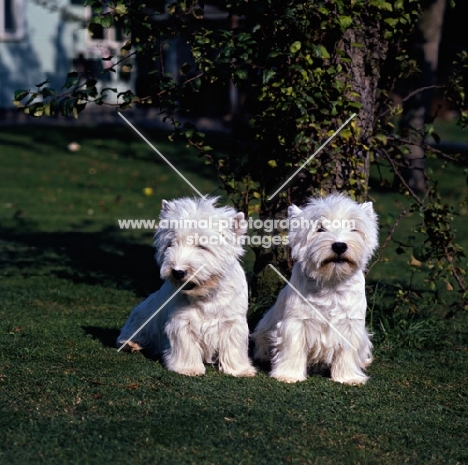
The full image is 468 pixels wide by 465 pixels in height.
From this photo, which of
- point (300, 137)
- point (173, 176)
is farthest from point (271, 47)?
point (173, 176)

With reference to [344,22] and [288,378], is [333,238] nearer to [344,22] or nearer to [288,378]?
[288,378]

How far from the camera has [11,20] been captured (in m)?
25.8

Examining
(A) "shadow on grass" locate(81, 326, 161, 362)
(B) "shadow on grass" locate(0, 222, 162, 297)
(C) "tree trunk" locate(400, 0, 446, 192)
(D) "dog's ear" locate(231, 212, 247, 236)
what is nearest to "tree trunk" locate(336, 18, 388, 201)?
(D) "dog's ear" locate(231, 212, 247, 236)

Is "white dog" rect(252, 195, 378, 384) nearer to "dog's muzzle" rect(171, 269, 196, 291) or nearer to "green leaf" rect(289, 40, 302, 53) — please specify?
Result: "dog's muzzle" rect(171, 269, 196, 291)

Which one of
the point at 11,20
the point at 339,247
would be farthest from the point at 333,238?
the point at 11,20

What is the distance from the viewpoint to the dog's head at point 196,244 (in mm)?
5703

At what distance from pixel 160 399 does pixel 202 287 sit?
0.82 m

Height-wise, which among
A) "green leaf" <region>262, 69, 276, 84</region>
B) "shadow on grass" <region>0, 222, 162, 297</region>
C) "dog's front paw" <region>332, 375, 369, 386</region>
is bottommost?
"shadow on grass" <region>0, 222, 162, 297</region>

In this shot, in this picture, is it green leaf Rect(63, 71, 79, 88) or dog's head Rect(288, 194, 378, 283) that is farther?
green leaf Rect(63, 71, 79, 88)

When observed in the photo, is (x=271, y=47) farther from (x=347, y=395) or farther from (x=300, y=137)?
(x=347, y=395)

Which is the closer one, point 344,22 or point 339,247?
point 339,247

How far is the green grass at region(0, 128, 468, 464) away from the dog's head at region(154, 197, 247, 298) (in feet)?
2.31

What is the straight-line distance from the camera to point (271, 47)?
6738mm

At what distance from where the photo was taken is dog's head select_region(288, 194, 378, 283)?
568cm
